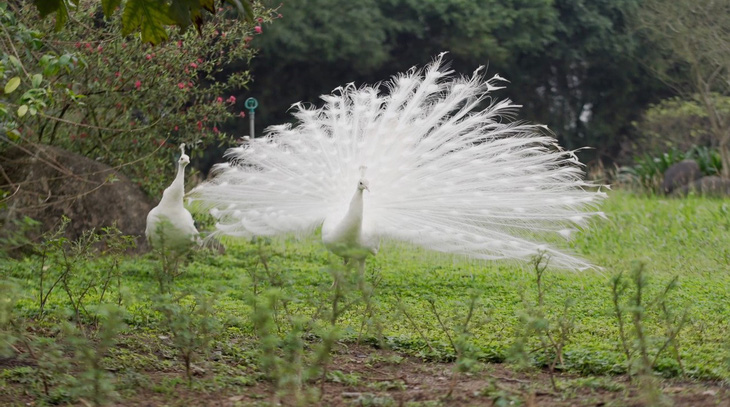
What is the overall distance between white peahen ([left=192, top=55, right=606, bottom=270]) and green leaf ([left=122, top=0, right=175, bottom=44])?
3408 millimetres

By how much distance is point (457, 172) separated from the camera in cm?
708

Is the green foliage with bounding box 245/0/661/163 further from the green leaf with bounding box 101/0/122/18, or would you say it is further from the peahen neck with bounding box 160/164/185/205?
the green leaf with bounding box 101/0/122/18

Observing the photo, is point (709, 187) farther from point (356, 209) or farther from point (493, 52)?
point (493, 52)

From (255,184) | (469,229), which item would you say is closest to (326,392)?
(469,229)

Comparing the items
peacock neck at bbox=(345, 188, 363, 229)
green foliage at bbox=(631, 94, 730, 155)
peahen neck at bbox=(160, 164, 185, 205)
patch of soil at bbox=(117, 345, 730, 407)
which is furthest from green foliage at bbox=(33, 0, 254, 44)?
green foliage at bbox=(631, 94, 730, 155)

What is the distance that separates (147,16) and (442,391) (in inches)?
74.7

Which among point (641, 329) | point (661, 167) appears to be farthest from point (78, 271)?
point (661, 167)

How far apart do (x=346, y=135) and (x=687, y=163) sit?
978 centimetres

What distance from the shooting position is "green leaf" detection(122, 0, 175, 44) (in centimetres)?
311

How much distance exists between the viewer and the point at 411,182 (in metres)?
7.12

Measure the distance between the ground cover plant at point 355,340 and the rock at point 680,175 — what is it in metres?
7.65

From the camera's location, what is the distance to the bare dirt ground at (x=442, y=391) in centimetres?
348

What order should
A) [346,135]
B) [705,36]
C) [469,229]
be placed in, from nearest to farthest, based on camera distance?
[469,229] → [346,135] → [705,36]

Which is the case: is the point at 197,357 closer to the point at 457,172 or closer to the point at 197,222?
the point at 457,172
